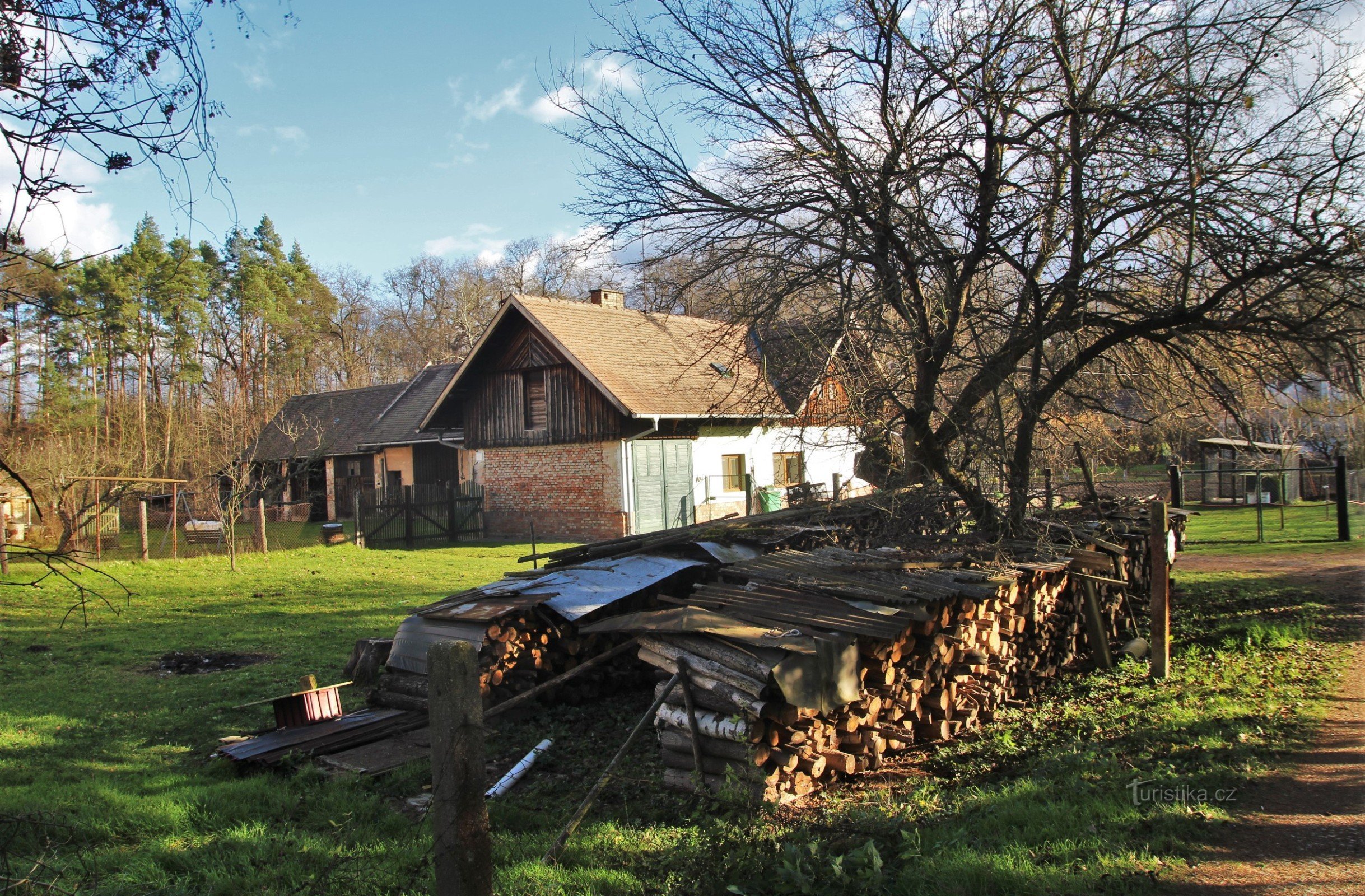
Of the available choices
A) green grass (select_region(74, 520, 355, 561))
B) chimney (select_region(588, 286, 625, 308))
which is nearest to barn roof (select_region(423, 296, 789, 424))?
chimney (select_region(588, 286, 625, 308))

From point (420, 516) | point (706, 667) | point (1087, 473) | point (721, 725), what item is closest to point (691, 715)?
point (721, 725)

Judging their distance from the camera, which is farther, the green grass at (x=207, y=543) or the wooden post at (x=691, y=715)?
the green grass at (x=207, y=543)

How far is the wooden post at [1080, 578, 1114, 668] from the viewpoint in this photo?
331 inches

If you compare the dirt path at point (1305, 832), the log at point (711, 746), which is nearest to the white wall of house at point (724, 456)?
the dirt path at point (1305, 832)

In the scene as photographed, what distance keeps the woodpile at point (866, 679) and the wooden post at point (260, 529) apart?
46.3 feet

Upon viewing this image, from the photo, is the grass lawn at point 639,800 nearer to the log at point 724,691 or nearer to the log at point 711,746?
the log at point 711,746

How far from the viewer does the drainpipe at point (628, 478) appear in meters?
20.8

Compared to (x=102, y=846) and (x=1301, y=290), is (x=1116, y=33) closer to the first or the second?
(x=1301, y=290)

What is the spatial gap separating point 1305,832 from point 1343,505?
16882mm

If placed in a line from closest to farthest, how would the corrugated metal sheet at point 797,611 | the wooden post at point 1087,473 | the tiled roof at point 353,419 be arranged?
the corrugated metal sheet at point 797,611 < the wooden post at point 1087,473 < the tiled roof at point 353,419

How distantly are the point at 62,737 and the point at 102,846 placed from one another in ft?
8.71

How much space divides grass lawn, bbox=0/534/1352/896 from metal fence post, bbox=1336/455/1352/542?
1040cm

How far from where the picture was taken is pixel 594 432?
21.4 meters

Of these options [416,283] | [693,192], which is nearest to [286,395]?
[416,283]
